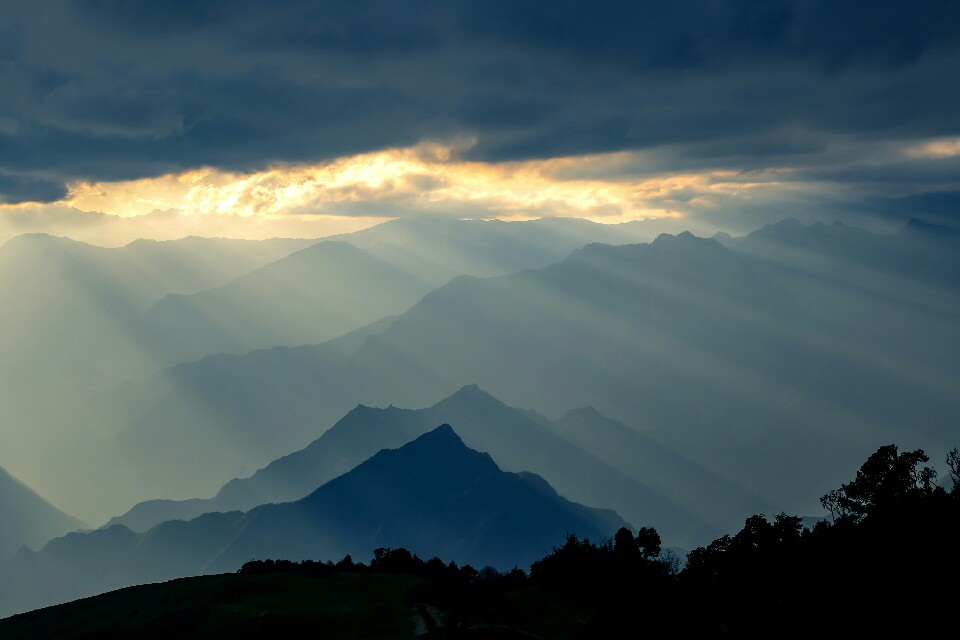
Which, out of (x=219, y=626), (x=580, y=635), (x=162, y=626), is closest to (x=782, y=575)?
(x=580, y=635)

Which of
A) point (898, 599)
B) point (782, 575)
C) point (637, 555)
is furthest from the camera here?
point (637, 555)

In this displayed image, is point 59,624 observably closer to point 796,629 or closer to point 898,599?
point 796,629

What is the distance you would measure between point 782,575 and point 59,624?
98497mm

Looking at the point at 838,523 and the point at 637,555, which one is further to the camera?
the point at 637,555

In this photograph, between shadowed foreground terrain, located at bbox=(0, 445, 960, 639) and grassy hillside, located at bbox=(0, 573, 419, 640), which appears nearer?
shadowed foreground terrain, located at bbox=(0, 445, 960, 639)

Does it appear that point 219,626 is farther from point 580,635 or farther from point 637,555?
point 637,555

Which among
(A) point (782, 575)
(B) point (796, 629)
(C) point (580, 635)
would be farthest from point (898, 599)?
(C) point (580, 635)

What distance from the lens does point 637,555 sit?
443 ft

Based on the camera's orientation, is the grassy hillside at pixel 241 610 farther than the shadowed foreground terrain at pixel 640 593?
Yes

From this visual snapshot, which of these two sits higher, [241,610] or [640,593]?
[241,610]

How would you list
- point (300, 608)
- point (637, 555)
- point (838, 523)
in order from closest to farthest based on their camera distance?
1. point (300, 608)
2. point (838, 523)
3. point (637, 555)

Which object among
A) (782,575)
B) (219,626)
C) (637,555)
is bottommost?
(637,555)

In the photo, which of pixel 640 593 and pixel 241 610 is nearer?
pixel 640 593

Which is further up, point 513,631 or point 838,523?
point 513,631
